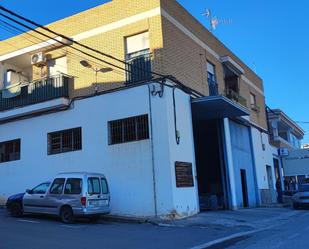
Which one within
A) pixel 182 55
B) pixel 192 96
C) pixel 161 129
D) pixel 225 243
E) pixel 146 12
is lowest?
pixel 225 243

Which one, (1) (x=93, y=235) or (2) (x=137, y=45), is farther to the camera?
(2) (x=137, y=45)

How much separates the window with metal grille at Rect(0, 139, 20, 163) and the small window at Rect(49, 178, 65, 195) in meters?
6.53

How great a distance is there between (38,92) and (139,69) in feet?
20.2

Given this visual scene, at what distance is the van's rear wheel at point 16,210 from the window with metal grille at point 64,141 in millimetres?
4070

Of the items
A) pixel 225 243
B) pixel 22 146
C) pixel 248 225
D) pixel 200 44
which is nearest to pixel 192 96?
pixel 200 44

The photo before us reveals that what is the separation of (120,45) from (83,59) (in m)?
2.15

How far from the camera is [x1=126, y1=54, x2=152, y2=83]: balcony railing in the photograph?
1945 cm

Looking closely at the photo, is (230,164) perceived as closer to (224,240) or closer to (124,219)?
(124,219)

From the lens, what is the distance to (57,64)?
2305cm

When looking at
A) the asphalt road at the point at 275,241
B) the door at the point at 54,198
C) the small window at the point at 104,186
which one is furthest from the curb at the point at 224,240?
the door at the point at 54,198

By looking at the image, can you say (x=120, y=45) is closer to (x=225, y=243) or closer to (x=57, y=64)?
(x=57, y=64)

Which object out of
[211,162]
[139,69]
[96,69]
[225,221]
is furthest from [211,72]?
[225,221]

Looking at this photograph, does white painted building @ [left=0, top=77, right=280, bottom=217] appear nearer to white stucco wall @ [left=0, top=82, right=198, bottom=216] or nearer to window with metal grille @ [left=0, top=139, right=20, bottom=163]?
white stucco wall @ [left=0, top=82, right=198, bottom=216]

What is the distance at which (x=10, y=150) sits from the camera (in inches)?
926
